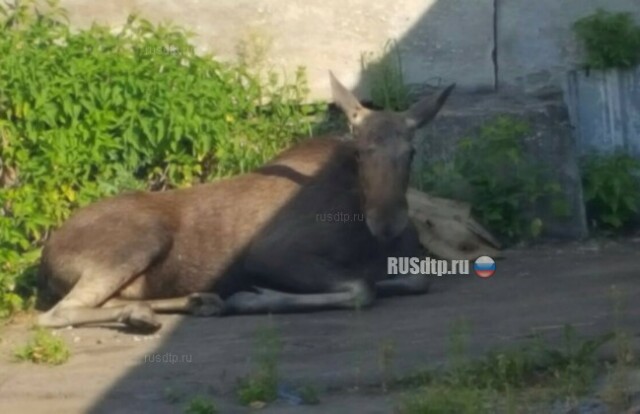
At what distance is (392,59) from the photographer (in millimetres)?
11695

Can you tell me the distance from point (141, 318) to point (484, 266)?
8.25 ft

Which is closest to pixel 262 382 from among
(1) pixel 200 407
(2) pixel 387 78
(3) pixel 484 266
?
(1) pixel 200 407

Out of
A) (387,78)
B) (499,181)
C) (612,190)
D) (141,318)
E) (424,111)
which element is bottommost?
(141,318)

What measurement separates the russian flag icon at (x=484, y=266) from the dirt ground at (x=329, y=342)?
0.06m

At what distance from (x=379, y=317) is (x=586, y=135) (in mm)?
3111

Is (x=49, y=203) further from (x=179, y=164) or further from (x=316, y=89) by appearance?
(x=316, y=89)

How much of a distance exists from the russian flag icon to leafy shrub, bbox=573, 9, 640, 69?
1880 mm

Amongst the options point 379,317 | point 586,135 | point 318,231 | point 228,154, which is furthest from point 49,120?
point 586,135

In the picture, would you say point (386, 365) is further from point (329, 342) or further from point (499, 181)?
point (499, 181)

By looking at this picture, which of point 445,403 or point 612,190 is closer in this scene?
point 445,403

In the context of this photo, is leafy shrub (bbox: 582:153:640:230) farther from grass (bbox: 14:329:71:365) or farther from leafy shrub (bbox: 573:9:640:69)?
grass (bbox: 14:329:71:365)

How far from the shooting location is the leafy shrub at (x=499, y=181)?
1084 cm

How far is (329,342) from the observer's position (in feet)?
27.3

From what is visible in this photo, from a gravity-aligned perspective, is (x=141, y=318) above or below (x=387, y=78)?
below
